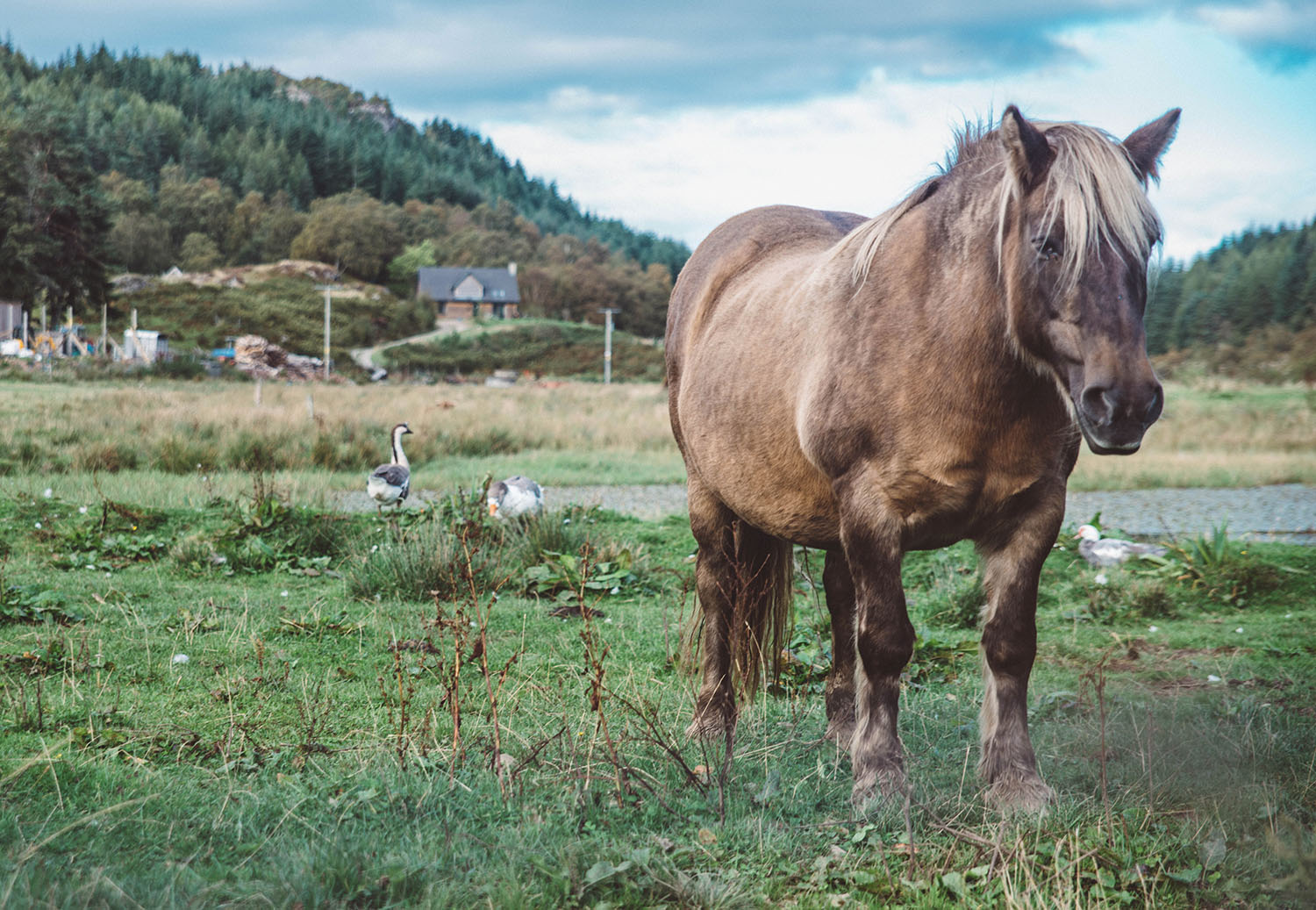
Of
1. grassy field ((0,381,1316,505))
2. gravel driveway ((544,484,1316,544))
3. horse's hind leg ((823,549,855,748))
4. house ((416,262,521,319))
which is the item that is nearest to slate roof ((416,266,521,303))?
house ((416,262,521,319))

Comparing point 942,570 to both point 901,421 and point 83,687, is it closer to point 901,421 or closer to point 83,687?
point 901,421

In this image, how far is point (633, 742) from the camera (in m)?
3.76

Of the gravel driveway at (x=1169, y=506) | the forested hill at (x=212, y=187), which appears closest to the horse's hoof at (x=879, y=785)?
the gravel driveway at (x=1169, y=506)

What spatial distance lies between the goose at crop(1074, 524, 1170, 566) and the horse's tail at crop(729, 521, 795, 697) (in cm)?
434

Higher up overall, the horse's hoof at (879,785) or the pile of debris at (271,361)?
the pile of debris at (271,361)

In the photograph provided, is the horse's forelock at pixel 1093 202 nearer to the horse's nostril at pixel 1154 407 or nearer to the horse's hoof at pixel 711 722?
the horse's nostril at pixel 1154 407

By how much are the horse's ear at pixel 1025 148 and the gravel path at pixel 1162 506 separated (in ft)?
26.7

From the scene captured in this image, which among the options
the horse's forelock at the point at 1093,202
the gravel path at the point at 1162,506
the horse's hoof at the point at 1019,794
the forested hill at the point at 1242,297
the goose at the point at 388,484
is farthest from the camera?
the forested hill at the point at 1242,297

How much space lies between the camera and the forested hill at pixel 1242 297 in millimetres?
33938

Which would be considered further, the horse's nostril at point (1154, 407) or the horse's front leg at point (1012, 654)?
the horse's front leg at point (1012, 654)

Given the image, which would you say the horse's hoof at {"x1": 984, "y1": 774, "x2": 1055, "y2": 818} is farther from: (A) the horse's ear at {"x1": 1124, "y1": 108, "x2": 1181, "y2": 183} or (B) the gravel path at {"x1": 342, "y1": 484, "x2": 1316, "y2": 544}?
(B) the gravel path at {"x1": 342, "y1": 484, "x2": 1316, "y2": 544}

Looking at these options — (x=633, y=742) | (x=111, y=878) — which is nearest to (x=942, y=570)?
(x=633, y=742)

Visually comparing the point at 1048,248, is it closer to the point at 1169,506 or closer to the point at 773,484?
the point at 773,484

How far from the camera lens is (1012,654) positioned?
3.30 metres
